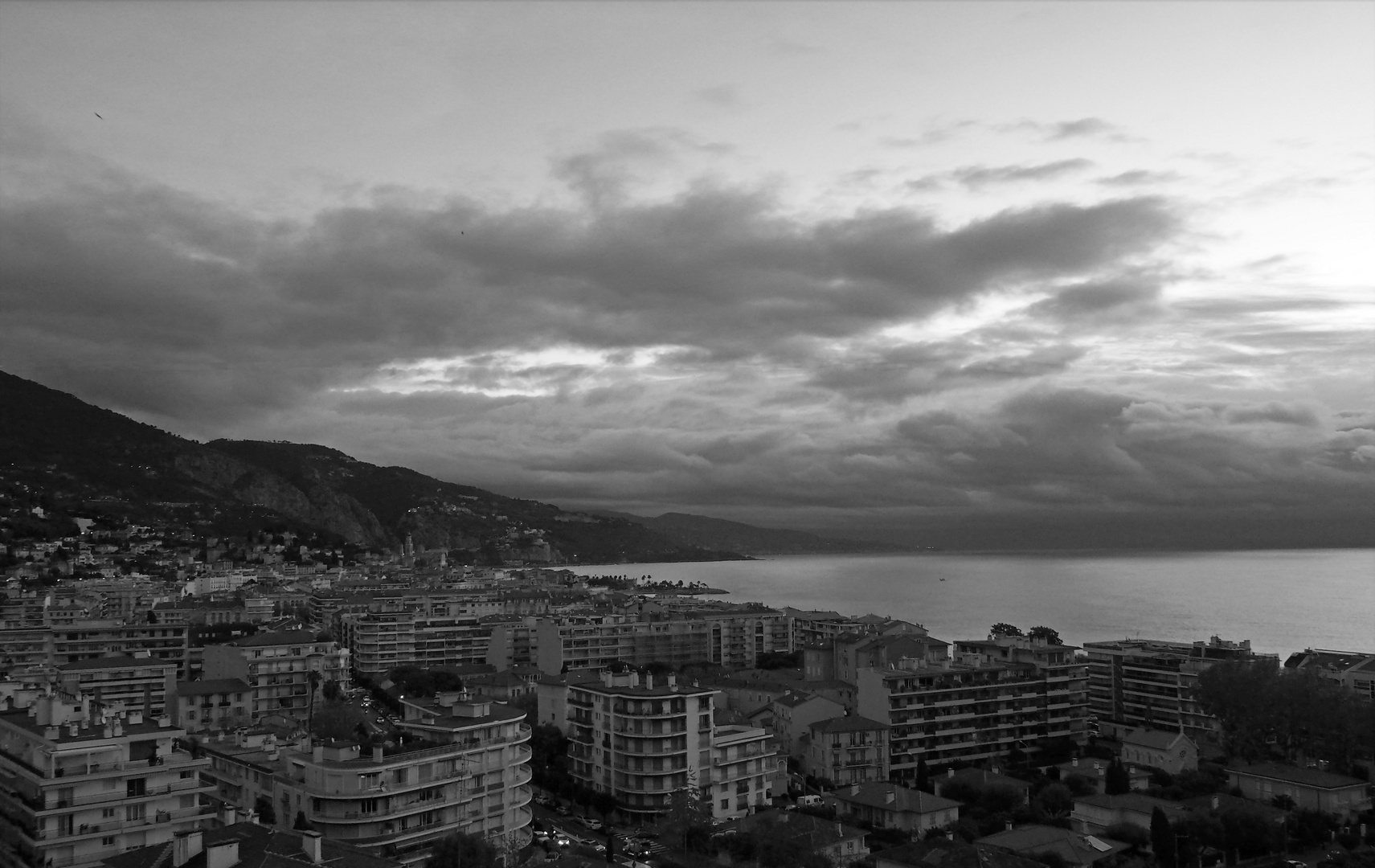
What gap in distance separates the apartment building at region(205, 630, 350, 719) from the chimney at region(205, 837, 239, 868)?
1324 inches

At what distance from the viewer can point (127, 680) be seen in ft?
172

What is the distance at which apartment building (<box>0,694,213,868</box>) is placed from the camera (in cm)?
2461

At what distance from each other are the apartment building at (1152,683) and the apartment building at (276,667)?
A: 41625 millimetres

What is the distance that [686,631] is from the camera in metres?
80.5

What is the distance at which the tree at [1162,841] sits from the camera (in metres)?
30.5

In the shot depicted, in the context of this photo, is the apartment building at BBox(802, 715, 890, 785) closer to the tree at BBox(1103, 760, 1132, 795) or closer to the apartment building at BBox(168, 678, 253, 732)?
the tree at BBox(1103, 760, 1132, 795)

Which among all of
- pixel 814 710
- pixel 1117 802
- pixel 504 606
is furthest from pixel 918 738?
pixel 504 606

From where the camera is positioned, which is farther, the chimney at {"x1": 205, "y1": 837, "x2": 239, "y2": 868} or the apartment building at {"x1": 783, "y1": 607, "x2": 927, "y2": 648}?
the apartment building at {"x1": 783, "y1": 607, "x2": 927, "y2": 648}

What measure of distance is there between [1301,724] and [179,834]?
42519 millimetres

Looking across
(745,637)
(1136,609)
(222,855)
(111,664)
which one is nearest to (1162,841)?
(222,855)

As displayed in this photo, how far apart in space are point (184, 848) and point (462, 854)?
6.04m

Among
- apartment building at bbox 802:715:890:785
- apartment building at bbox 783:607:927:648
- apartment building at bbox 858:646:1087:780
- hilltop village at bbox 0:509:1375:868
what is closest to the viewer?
hilltop village at bbox 0:509:1375:868

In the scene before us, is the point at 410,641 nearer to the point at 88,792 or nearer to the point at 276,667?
the point at 276,667

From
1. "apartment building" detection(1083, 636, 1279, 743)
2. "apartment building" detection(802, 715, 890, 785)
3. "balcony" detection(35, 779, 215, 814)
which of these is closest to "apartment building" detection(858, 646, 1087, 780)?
"apartment building" detection(802, 715, 890, 785)
